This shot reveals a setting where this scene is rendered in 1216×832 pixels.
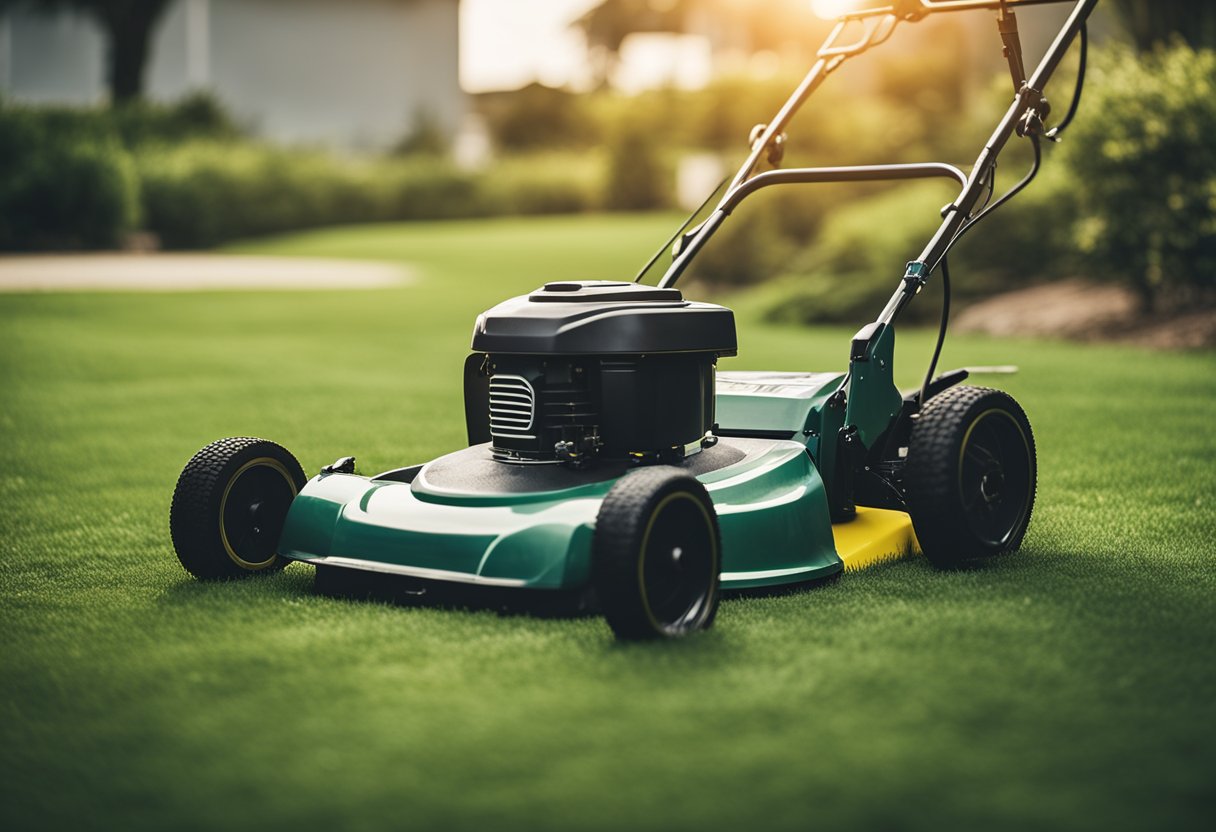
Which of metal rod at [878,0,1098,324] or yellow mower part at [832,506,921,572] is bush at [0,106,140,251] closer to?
metal rod at [878,0,1098,324]

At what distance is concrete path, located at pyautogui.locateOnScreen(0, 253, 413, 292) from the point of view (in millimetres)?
17594

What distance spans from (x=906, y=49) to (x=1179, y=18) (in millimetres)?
24495

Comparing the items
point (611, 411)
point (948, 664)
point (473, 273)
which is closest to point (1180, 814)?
point (948, 664)

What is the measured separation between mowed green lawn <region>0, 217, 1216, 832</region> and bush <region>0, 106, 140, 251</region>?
16011mm

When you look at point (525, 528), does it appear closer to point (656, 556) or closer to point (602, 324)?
point (656, 556)

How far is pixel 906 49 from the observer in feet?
123

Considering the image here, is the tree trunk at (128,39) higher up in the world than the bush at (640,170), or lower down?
higher up

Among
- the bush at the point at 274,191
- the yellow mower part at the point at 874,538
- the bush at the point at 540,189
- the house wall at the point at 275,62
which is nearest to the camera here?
the yellow mower part at the point at 874,538

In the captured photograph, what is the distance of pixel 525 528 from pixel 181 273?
16.8 meters

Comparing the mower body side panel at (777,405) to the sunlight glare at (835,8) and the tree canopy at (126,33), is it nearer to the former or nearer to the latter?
the sunlight glare at (835,8)

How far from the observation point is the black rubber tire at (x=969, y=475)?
4.60m

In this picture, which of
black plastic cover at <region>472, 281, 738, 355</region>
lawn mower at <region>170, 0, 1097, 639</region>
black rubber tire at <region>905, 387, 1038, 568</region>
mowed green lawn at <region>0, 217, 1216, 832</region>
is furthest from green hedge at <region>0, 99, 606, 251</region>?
black rubber tire at <region>905, 387, 1038, 568</region>

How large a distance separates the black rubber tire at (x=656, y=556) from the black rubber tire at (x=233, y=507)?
1262mm

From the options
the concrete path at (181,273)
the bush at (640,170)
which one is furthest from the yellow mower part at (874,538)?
the bush at (640,170)
